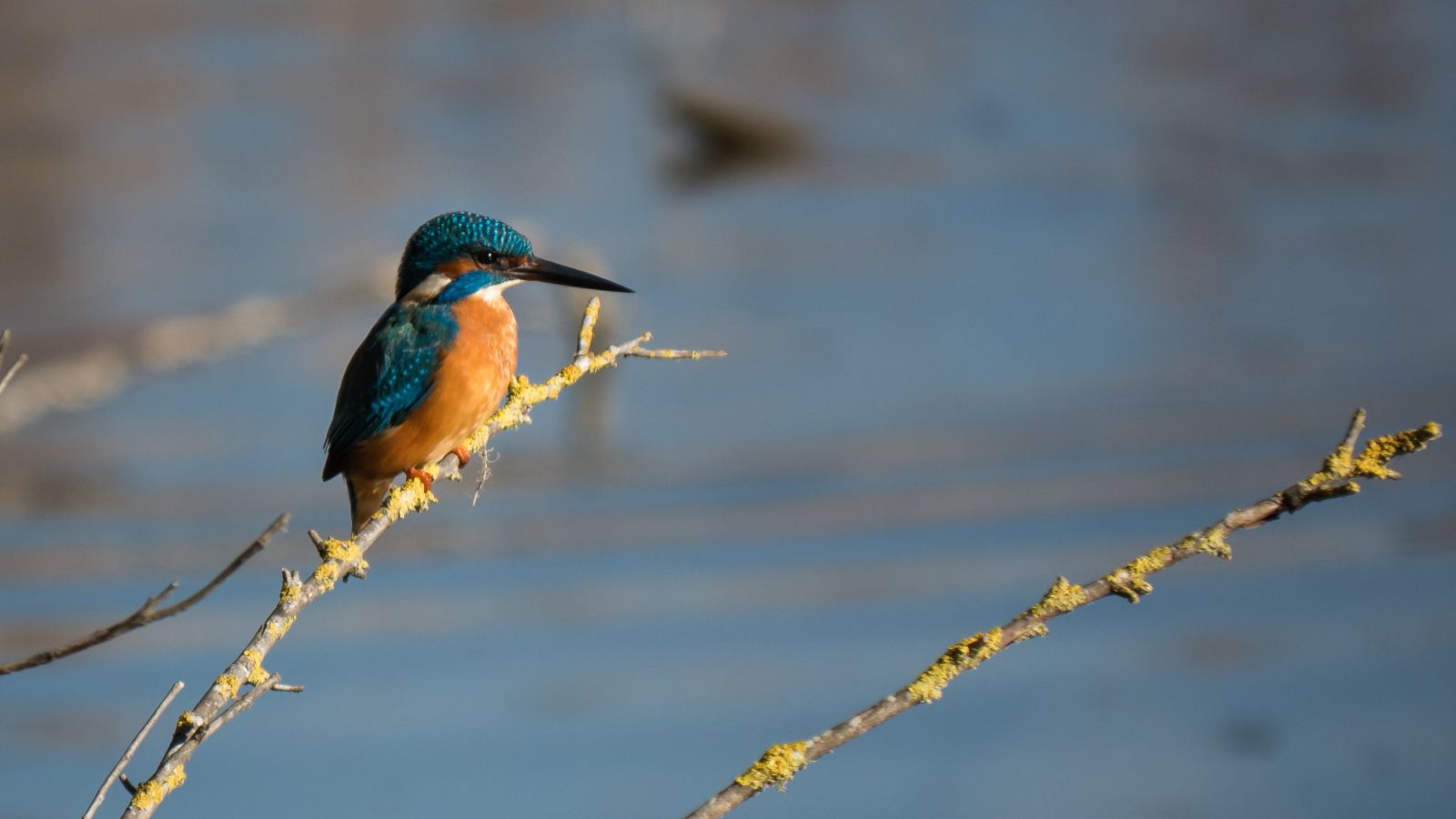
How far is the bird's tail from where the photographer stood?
2.57 m

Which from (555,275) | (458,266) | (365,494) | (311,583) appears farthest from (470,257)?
(311,583)

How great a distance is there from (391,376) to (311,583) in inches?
38.1

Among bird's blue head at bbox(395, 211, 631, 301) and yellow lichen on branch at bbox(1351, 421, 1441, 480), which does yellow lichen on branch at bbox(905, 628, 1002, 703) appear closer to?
yellow lichen on branch at bbox(1351, 421, 1441, 480)

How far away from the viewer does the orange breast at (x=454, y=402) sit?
245cm

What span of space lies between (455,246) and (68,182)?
5904mm

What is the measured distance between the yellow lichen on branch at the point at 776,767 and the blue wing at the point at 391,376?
3.75ft

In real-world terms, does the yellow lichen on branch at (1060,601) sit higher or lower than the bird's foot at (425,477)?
lower

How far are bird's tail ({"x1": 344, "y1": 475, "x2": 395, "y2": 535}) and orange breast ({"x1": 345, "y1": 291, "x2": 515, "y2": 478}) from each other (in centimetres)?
3

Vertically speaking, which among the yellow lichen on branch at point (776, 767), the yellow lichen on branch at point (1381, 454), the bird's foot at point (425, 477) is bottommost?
the yellow lichen on branch at point (776, 767)

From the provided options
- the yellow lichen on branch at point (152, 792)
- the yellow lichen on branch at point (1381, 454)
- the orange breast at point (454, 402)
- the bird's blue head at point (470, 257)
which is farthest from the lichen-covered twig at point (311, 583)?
the yellow lichen on branch at point (1381, 454)

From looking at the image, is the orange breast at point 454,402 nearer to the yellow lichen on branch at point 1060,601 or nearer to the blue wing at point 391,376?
the blue wing at point 391,376

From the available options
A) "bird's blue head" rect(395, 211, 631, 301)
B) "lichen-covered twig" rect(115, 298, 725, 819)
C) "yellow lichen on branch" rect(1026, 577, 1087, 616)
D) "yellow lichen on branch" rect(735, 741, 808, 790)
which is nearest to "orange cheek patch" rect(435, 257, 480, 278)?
"bird's blue head" rect(395, 211, 631, 301)

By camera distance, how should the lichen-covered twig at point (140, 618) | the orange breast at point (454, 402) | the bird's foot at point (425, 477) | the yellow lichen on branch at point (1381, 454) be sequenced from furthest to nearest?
1. the orange breast at point (454, 402)
2. the bird's foot at point (425, 477)
3. the yellow lichen on branch at point (1381, 454)
4. the lichen-covered twig at point (140, 618)

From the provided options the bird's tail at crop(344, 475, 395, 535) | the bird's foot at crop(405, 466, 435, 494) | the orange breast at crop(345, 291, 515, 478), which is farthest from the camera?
the bird's tail at crop(344, 475, 395, 535)
